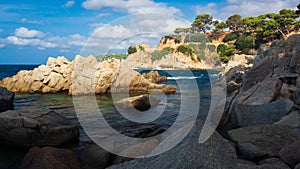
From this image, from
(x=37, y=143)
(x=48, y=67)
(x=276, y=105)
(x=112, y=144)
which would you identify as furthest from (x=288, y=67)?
(x=48, y=67)

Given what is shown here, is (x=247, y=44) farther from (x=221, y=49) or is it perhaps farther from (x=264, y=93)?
(x=264, y=93)

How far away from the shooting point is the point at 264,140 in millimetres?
6629

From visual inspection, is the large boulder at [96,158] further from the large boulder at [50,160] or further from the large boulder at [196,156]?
the large boulder at [196,156]

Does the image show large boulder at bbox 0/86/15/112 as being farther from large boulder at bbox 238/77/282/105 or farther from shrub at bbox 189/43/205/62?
shrub at bbox 189/43/205/62

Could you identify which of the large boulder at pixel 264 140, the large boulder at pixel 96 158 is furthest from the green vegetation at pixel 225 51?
the large boulder at pixel 96 158

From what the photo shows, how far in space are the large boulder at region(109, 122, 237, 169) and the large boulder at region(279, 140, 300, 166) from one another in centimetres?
184

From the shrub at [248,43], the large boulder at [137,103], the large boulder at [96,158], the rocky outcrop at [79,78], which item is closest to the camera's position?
the large boulder at [96,158]

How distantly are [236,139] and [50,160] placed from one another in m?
4.64

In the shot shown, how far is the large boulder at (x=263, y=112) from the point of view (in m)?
8.73

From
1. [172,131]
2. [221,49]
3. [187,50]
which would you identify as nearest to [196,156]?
[172,131]

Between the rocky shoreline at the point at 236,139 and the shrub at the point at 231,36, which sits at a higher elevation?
the shrub at the point at 231,36

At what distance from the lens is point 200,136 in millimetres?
4277

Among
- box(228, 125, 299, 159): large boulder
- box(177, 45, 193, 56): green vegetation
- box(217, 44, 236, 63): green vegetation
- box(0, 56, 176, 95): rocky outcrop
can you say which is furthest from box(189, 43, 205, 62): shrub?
box(228, 125, 299, 159): large boulder

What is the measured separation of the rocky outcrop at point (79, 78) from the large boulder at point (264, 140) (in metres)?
23.4
